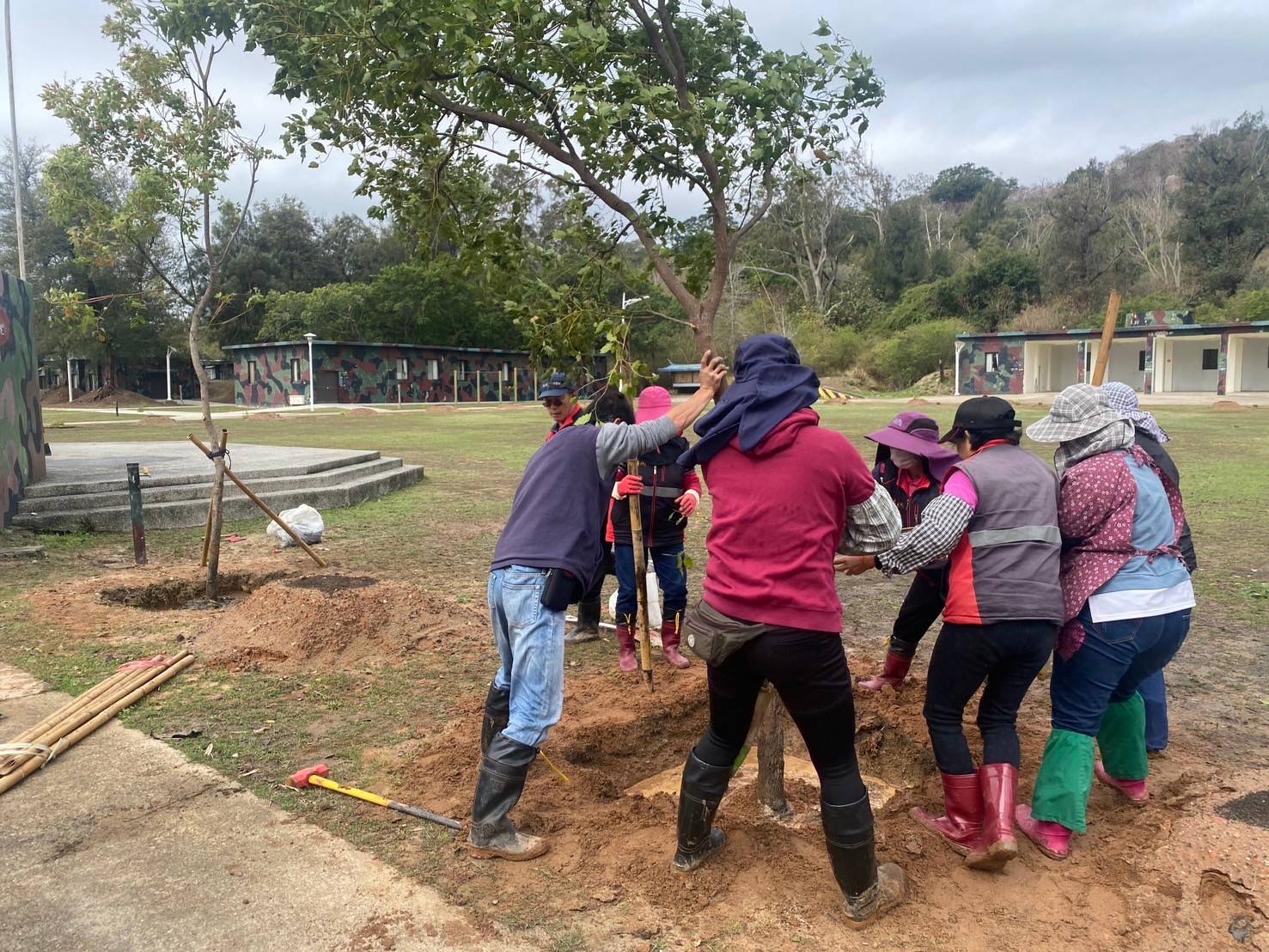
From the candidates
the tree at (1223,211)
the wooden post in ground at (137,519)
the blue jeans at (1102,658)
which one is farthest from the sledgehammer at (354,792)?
the tree at (1223,211)

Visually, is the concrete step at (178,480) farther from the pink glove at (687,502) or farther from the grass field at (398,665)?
the pink glove at (687,502)

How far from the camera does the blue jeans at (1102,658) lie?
11.0 ft

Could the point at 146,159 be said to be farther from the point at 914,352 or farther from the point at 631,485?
the point at 914,352

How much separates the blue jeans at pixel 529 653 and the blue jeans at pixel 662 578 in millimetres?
2245

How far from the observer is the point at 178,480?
11609mm

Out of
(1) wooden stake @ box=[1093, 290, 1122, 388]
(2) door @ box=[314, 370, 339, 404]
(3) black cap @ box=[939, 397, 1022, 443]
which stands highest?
(2) door @ box=[314, 370, 339, 404]

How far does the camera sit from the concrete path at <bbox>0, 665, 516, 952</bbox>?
9.42 feet

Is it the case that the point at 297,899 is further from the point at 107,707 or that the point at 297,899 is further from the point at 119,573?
the point at 119,573

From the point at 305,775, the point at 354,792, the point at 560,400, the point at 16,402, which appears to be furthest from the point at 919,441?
the point at 16,402

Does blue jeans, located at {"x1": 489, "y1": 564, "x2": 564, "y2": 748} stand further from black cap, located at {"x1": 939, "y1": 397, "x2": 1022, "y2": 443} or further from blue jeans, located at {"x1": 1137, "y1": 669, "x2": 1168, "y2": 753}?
blue jeans, located at {"x1": 1137, "y1": 669, "x2": 1168, "y2": 753}

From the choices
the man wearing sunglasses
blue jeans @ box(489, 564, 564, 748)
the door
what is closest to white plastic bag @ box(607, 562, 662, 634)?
the man wearing sunglasses

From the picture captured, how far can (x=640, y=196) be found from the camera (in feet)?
14.0

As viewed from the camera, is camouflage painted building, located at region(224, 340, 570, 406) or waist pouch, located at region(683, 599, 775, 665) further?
camouflage painted building, located at region(224, 340, 570, 406)

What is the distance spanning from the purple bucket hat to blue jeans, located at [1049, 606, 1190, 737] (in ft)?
3.66
